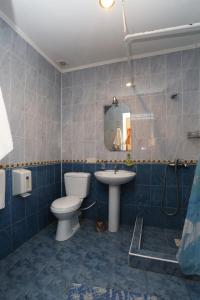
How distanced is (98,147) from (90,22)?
1.45m

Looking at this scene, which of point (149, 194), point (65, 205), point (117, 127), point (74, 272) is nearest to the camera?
point (74, 272)

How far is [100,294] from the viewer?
3.80ft

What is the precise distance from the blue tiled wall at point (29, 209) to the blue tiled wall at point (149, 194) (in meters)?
0.62

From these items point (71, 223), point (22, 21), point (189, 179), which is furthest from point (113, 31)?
point (71, 223)

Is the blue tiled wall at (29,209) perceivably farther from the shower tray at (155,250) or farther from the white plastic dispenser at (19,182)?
the shower tray at (155,250)

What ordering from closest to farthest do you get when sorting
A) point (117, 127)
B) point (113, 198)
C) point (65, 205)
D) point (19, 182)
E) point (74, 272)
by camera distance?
point (74, 272), point (19, 182), point (65, 205), point (113, 198), point (117, 127)

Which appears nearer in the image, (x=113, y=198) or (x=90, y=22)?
(x=90, y=22)

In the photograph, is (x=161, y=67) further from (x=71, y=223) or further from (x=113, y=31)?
(x=71, y=223)

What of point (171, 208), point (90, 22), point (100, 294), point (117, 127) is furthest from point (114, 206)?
point (90, 22)

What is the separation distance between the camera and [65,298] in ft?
3.68

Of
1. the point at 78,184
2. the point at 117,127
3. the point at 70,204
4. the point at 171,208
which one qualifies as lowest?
the point at 171,208

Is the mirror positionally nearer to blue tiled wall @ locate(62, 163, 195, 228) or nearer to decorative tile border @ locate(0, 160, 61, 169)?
blue tiled wall @ locate(62, 163, 195, 228)

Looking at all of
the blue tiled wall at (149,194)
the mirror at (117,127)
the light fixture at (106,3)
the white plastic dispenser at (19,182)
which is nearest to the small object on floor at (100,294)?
the white plastic dispenser at (19,182)

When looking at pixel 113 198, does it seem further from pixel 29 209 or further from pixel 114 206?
pixel 29 209
